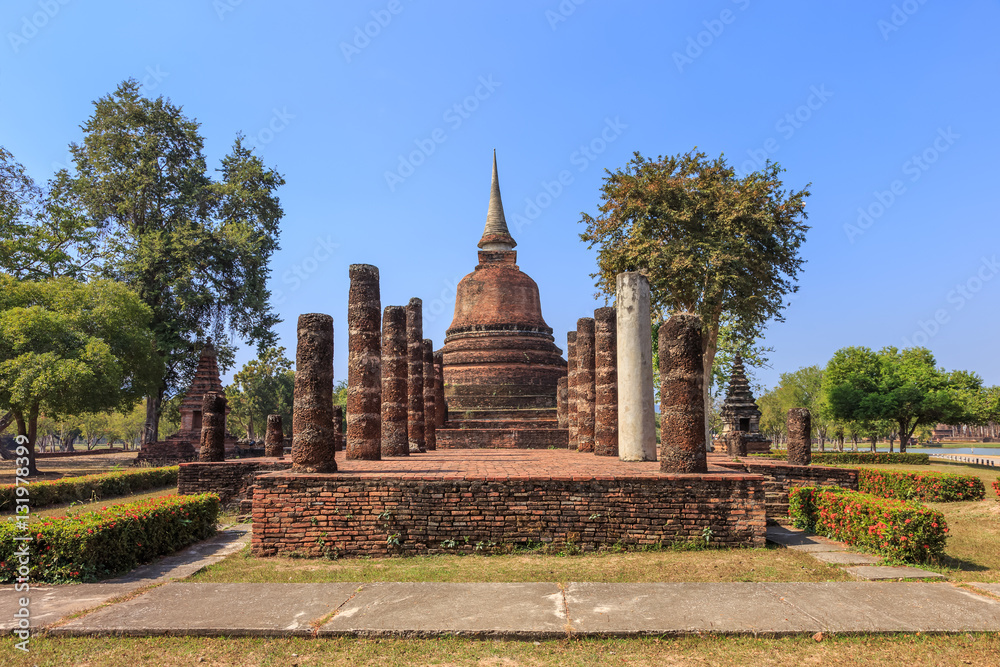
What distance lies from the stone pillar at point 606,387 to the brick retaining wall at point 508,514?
718 centimetres

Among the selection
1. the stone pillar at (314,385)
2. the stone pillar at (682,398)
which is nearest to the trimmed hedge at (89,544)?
the stone pillar at (314,385)

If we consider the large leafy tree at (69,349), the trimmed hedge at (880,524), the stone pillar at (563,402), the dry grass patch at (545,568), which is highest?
the large leafy tree at (69,349)

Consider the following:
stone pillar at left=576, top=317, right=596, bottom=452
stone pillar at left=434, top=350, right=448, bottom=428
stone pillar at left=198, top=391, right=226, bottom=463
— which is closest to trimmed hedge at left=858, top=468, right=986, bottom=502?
stone pillar at left=576, top=317, right=596, bottom=452

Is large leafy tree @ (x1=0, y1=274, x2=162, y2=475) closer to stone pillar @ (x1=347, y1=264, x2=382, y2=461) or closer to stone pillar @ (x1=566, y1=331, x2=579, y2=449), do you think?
stone pillar @ (x1=347, y1=264, x2=382, y2=461)

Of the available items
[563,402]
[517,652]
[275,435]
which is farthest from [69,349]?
[517,652]

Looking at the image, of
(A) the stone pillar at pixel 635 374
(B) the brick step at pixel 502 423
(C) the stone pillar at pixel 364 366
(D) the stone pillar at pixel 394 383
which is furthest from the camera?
(B) the brick step at pixel 502 423

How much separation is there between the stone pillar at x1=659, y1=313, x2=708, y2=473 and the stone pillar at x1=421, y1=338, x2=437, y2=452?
11900mm

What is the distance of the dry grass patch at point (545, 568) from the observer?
24.7ft

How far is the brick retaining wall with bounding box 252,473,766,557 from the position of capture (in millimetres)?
9086

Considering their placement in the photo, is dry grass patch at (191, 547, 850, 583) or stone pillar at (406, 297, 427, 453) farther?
stone pillar at (406, 297, 427, 453)

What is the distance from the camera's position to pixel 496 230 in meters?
35.9

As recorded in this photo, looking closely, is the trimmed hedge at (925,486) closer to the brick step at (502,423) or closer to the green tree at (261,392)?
the brick step at (502,423)

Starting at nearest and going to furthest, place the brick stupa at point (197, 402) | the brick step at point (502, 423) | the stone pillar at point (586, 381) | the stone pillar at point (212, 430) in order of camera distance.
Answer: the stone pillar at point (212, 430)
the stone pillar at point (586, 381)
the brick step at point (502, 423)
the brick stupa at point (197, 402)

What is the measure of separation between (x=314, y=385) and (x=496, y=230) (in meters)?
26.2
